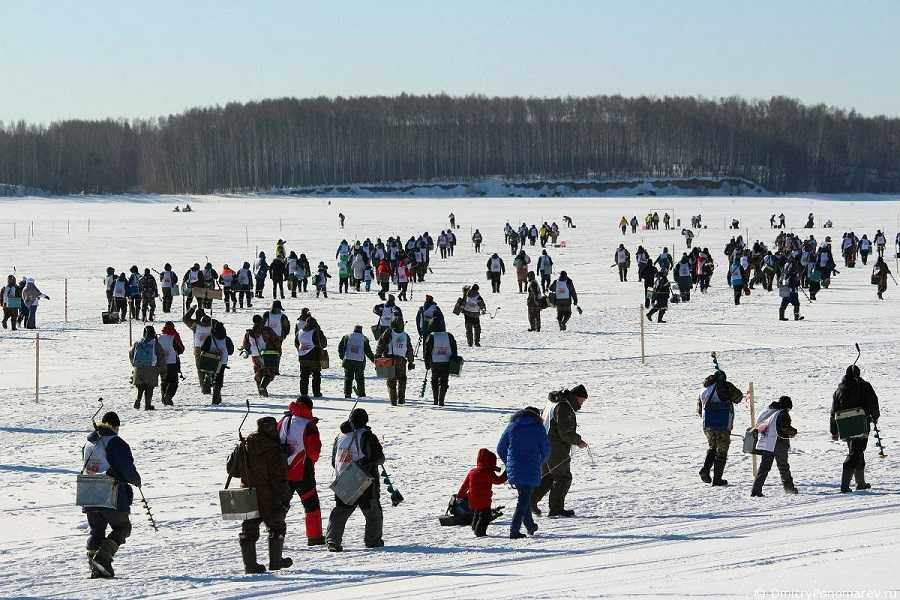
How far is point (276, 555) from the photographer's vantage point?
915cm

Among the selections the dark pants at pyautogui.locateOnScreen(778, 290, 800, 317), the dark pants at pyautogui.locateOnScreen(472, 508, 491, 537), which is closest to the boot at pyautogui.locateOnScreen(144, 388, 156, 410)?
the dark pants at pyautogui.locateOnScreen(472, 508, 491, 537)

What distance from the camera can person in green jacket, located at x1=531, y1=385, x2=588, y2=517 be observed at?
10.6 metres

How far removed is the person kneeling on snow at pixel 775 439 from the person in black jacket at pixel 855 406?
50 centimetres

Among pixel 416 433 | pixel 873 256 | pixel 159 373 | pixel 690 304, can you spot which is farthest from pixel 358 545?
pixel 873 256

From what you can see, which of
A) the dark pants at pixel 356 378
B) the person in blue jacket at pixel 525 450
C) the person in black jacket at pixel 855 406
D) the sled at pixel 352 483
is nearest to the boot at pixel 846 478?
the person in black jacket at pixel 855 406

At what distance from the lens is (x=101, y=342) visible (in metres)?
24.8

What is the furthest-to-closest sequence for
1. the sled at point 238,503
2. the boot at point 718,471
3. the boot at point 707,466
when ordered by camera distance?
the boot at point 707,466 < the boot at point 718,471 < the sled at point 238,503

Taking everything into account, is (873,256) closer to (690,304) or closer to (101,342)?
(690,304)

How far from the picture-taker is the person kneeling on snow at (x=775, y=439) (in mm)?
11234

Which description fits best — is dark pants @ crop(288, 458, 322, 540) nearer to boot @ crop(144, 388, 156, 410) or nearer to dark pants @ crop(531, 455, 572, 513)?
dark pants @ crop(531, 455, 572, 513)

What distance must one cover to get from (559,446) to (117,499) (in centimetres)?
344

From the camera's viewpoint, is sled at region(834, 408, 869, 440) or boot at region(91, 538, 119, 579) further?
sled at region(834, 408, 869, 440)

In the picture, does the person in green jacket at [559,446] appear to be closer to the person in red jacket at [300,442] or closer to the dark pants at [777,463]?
the dark pants at [777,463]

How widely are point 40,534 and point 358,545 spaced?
8.48 feet
